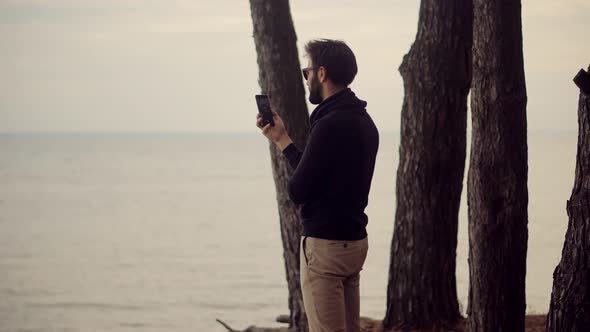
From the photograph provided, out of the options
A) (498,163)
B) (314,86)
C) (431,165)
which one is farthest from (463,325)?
(314,86)

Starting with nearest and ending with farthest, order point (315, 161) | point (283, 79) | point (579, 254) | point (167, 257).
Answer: point (315, 161) → point (579, 254) → point (283, 79) → point (167, 257)

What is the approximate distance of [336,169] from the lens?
4188 mm

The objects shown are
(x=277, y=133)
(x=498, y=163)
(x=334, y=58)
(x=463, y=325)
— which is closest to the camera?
(x=334, y=58)

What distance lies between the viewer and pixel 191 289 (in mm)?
16281

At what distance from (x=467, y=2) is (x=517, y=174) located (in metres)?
2.02

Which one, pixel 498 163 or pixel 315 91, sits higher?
pixel 315 91

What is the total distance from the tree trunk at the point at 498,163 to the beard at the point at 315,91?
2.20m

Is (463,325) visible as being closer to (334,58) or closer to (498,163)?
(498,163)

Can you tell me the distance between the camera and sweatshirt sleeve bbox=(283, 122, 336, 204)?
4.13 meters

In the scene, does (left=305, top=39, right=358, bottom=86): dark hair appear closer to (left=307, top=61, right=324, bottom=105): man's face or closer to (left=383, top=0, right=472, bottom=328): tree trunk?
(left=307, top=61, right=324, bottom=105): man's face

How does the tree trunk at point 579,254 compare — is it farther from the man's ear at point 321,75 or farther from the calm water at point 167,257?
the calm water at point 167,257

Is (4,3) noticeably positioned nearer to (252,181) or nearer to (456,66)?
(252,181)

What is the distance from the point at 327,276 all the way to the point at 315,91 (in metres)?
0.89

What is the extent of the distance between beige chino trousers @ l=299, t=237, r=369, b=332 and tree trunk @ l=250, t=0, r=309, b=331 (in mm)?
3019
